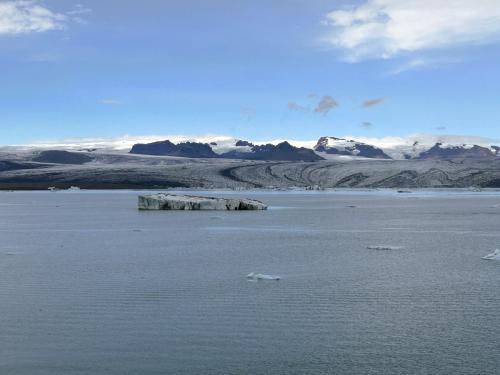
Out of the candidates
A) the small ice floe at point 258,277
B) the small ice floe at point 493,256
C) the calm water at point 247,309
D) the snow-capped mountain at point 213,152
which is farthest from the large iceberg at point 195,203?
the snow-capped mountain at point 213,152

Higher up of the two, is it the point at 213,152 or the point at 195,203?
the point at 213,152

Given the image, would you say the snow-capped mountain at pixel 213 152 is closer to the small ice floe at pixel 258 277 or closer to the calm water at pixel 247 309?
the calm water at pixel 247 309

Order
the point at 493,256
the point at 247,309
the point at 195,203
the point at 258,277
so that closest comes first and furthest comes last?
1. the point at 247,309
2. the point at 258,277
3. the point at 493,256
4. the point at 195,203

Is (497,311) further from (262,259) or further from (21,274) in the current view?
(21,274)

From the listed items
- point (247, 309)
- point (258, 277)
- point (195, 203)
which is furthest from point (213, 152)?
point (247, 309)

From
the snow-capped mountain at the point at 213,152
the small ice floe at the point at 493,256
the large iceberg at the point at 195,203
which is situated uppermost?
the snow-capped mountain at the point at 213,152

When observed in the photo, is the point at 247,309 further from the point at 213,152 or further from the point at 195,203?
the point at 213,152

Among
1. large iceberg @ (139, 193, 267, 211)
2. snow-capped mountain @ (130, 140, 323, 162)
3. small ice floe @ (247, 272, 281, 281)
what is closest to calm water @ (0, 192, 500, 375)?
small ice floe @ (247, 272, 281, 281)

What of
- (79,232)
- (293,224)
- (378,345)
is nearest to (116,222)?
(79,232)
